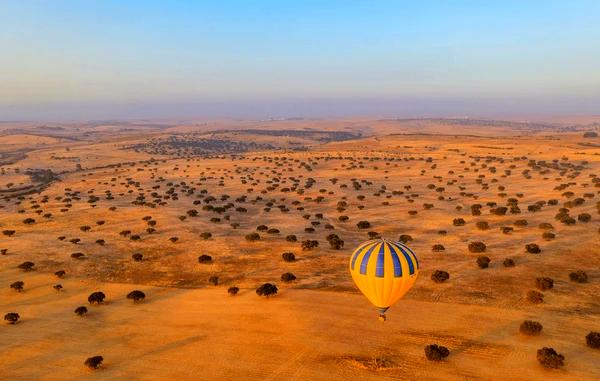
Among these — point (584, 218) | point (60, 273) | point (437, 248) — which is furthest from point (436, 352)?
point (584, 218)

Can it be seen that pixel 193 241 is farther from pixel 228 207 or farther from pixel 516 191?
pixel 516 191

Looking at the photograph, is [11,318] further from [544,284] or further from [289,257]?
[544,284]

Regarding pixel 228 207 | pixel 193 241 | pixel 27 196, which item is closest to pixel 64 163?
pixel 27 196

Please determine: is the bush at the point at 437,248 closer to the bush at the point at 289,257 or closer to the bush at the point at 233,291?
the bush at the point at 289,257

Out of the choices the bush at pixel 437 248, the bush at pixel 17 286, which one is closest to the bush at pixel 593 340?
the bush at pixel 437 248

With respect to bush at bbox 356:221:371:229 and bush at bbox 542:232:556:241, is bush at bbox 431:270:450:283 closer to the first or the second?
bush at bbox 542:232:556:241

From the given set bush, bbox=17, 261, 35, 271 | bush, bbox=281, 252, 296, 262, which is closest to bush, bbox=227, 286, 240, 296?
bush, bbox=281, 252, 296, 262
